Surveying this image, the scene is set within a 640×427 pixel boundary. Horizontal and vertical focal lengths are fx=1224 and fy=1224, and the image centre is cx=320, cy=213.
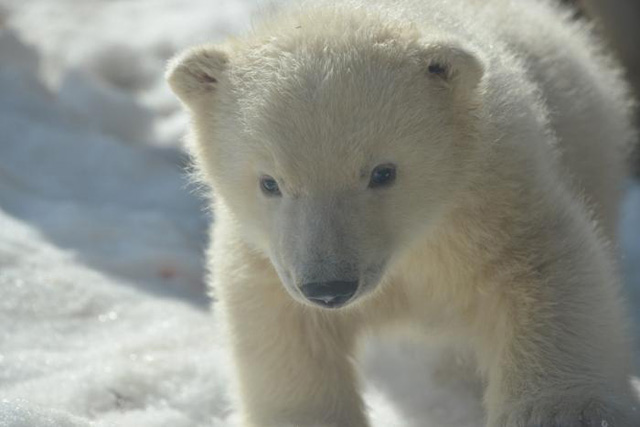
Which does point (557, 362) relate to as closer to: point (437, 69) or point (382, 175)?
point (382, 175)

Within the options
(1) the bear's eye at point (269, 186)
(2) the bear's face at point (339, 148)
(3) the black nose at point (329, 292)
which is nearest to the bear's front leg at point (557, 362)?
(2) the bear's face at point (339, 148)

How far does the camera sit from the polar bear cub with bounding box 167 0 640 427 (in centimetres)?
396

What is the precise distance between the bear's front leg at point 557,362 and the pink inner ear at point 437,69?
2.64ft

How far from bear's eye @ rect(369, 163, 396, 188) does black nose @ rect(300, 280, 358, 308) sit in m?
0.38

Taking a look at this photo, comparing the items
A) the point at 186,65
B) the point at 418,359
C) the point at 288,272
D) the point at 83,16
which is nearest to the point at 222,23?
the point at 83,16

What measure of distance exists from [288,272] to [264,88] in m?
0.63

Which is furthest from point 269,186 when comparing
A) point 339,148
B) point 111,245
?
point 111,245

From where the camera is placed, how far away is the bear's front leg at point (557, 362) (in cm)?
409

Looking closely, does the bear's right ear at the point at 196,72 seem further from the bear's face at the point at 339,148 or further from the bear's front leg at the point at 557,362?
the bear's front leg at the point at 557,362

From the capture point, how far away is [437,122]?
4.17m

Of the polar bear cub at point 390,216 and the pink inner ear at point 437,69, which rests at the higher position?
the pink inner ear at point 437,69

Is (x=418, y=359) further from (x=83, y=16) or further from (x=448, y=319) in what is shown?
(x=83, y=16)

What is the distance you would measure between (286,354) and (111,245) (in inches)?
80.8

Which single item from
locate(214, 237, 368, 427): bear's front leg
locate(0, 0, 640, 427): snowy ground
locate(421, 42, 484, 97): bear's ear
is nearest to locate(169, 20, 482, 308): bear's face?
locate(421, 42, 484, 97): bear's ear
